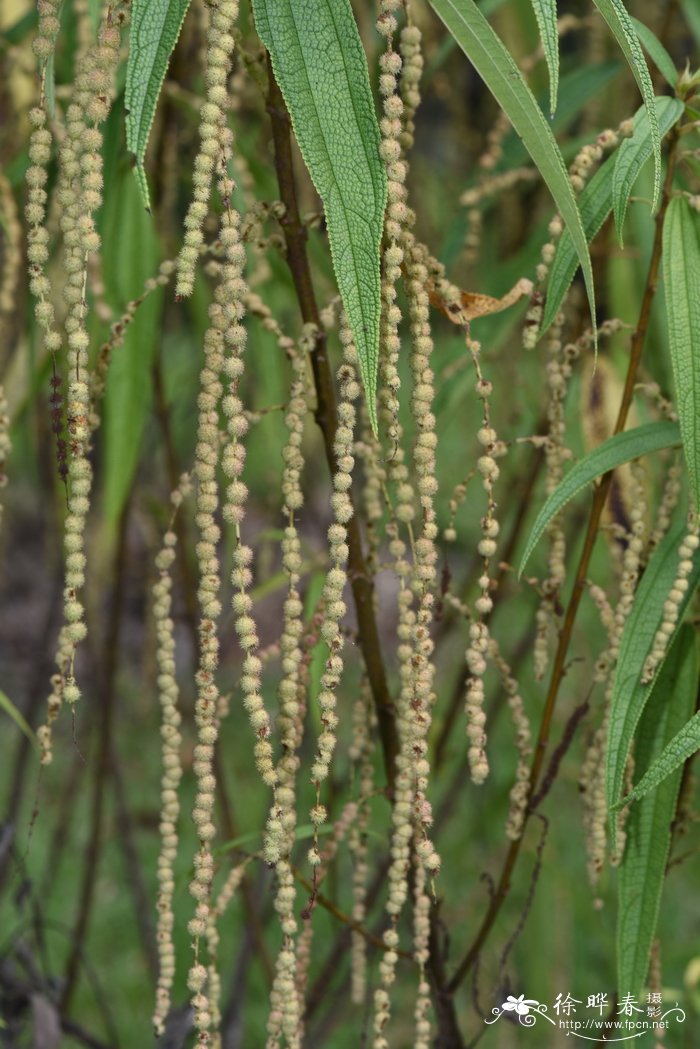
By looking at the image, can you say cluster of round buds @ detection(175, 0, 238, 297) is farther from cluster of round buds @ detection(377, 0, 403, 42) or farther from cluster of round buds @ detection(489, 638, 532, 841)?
cluster of round buds @ detection(489, 638, 532, 841)

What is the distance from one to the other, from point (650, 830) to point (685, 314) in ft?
0.93

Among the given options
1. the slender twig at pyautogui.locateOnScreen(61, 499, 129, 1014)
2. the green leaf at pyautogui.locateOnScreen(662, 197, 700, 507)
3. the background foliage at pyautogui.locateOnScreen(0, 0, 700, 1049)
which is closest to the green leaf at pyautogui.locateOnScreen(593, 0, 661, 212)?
the background foliage at pyautogui.locateOnScreen(0, 0, 700, 1049)

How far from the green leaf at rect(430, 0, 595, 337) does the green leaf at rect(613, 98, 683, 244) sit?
5 centimetres

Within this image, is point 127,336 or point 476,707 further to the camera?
point 127,336

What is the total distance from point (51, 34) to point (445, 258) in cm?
48

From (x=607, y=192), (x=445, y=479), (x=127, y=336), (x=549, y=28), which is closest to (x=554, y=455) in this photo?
(x=607, y=192)

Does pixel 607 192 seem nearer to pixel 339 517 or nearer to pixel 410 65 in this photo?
pixel 410 65


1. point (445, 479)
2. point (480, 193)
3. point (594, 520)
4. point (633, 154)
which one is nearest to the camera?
→ point (633, 154)

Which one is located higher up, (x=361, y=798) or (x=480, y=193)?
(x=480, y=193)

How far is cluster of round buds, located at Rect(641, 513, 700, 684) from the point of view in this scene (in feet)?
2.01

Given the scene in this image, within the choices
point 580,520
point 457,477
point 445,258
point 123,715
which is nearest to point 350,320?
point 445,258

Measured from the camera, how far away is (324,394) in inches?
24.5

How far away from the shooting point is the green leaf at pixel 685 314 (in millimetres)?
577

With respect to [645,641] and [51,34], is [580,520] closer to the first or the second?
[645,641]
